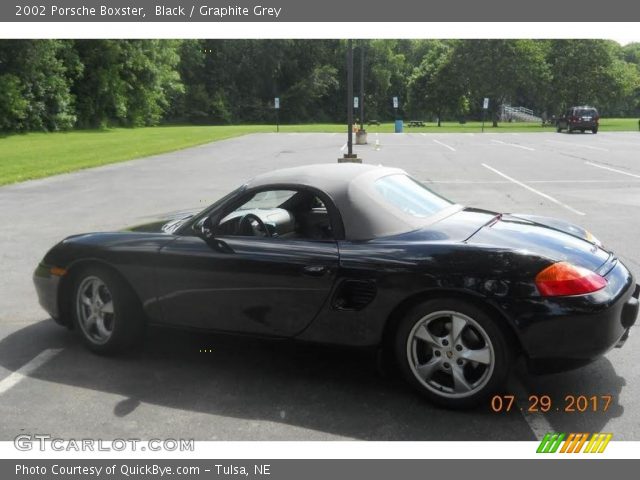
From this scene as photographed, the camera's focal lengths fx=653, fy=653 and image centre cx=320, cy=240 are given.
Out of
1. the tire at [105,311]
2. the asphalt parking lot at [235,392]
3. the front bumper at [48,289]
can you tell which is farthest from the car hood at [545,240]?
the front bumper at [48,289]

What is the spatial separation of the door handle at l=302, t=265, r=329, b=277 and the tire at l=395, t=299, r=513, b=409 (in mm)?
Result: 541

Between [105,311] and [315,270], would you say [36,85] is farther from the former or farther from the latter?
[315,270]

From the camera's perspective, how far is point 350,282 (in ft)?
12.4

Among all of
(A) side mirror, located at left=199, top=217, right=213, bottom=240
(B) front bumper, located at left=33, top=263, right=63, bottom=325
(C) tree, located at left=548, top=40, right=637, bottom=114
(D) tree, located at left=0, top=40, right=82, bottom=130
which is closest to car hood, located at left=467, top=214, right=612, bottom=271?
(A) side mirror, located at left=199, top=217, right=213, bottom=240

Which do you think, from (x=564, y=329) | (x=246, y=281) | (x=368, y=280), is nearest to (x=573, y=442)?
(x=564, y=329)

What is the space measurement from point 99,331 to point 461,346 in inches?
101

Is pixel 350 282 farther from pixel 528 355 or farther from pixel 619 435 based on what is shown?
pixel 619 435

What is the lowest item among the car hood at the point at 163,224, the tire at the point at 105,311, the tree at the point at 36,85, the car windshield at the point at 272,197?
the tire at the point at 105,311

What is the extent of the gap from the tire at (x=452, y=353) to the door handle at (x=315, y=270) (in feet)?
1.78

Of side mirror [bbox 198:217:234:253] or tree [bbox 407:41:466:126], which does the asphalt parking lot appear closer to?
side mirror [bbox 198:217:234:253]

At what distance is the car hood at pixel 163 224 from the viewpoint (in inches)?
183

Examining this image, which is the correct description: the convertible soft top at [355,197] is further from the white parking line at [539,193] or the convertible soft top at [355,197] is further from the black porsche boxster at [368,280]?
the white parking line at [539,193]
